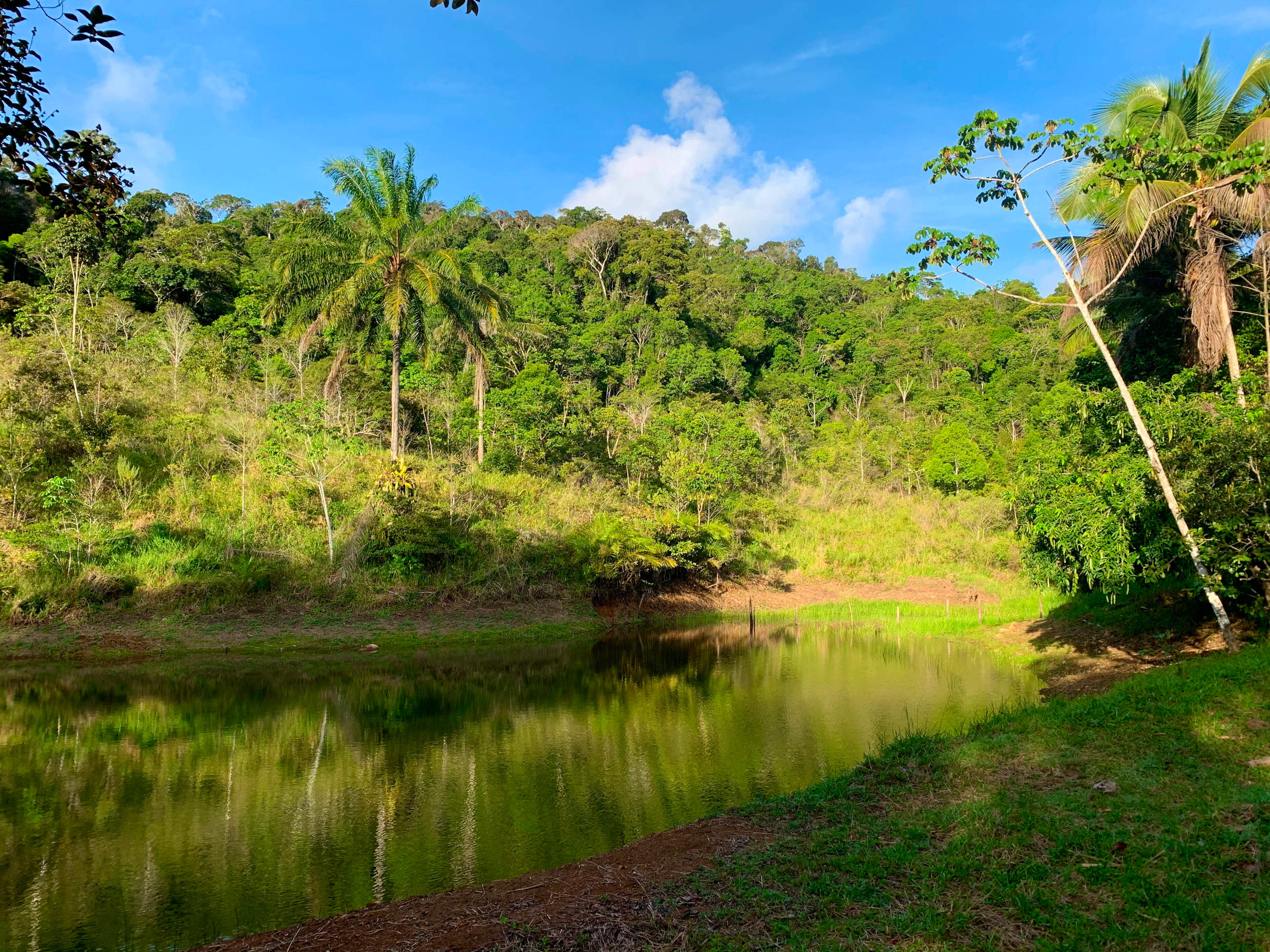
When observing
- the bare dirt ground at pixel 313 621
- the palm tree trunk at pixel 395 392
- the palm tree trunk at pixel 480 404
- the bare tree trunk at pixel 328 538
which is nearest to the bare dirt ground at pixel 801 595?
the bare dirt ground at pixel 313 621

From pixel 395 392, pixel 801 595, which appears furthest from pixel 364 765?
pixel 801 595

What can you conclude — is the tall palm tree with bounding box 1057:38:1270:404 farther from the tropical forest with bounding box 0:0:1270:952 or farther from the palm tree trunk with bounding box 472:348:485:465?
the palm tree trunk with bounding box 472:348:485:465

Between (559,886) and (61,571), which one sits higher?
(61,571)

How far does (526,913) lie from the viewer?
582 cm

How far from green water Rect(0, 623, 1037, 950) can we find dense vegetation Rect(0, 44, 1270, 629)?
15.6 ft

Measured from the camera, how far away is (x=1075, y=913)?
16.4 feet

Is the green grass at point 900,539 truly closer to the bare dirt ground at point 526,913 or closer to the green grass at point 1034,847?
the green grass at point 1034,847

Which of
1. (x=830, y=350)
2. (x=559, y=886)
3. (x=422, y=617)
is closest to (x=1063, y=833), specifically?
(x=559, y=886)

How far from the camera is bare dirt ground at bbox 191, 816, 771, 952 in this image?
5.35 metres

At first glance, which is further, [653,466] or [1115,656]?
[653,466]

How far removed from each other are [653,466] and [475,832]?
28154 millimetres

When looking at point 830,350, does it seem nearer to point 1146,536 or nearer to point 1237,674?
point 1146,536

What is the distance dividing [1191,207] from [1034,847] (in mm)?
14867

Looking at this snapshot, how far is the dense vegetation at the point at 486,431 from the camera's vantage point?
1542 cm
